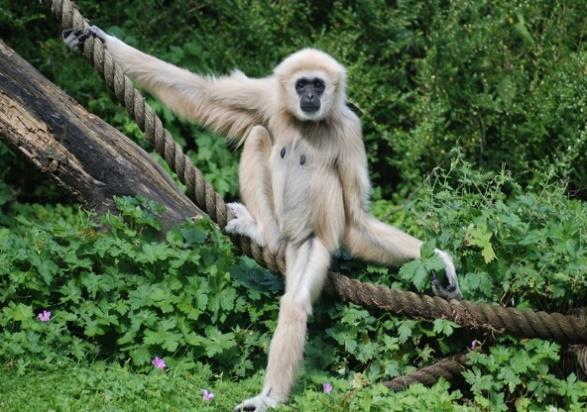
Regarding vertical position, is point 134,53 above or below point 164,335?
above

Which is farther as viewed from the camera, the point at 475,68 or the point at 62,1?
the point at 475,68

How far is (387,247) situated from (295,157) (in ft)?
2.80

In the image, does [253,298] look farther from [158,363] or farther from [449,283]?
[449,283]

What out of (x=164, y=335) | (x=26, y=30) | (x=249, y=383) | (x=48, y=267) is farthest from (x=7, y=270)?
(x=26, y=30)

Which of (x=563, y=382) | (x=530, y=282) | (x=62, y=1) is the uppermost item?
(x=62, y=1)

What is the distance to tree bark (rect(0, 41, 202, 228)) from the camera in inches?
259

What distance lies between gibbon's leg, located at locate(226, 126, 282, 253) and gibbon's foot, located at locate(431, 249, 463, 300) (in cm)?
104

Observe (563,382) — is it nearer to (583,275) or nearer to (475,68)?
(583,275)

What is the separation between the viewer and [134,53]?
21.7 ft

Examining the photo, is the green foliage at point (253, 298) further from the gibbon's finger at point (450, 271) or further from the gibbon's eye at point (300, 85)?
the gibbon's eye at point (300, 85)

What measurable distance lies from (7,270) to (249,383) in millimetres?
1625

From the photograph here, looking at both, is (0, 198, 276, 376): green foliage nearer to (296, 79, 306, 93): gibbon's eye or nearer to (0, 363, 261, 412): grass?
(0, 363, 261, 412): grass

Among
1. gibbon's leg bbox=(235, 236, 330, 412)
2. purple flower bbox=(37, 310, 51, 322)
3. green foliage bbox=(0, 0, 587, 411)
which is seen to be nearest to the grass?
green foliage bbox=(0, 0, 587, 411)

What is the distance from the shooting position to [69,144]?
6652 mm
